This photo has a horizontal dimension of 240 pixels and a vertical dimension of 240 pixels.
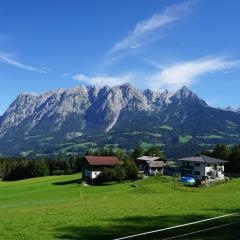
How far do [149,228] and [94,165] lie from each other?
11138cm

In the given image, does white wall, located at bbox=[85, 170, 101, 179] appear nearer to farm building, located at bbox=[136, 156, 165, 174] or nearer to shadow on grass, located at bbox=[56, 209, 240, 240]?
farm building, located at bbox=[136, 156, 165, 174]

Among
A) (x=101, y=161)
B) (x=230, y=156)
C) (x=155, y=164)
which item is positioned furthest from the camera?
(x=155, y=164)

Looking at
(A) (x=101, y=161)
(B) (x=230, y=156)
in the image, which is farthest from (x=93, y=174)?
(B) (x=230, y=156)

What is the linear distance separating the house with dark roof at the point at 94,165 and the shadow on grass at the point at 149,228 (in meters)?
104

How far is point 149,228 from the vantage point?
3162 cm

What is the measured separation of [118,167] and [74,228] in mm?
100194

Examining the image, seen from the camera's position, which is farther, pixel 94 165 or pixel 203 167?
pixel 203 167

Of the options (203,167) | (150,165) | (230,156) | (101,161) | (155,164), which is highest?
(230,156)

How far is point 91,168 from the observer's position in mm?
141625

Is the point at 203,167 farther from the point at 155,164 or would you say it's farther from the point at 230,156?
the point at 155,164

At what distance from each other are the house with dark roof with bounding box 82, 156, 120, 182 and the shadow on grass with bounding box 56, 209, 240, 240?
4083 inches

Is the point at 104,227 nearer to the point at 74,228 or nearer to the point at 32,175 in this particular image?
the point at 74,228

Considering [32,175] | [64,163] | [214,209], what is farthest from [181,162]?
[214,209]

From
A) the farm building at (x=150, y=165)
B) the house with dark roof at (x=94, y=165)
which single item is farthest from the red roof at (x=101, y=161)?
the farm building at (x=150, y=165)
